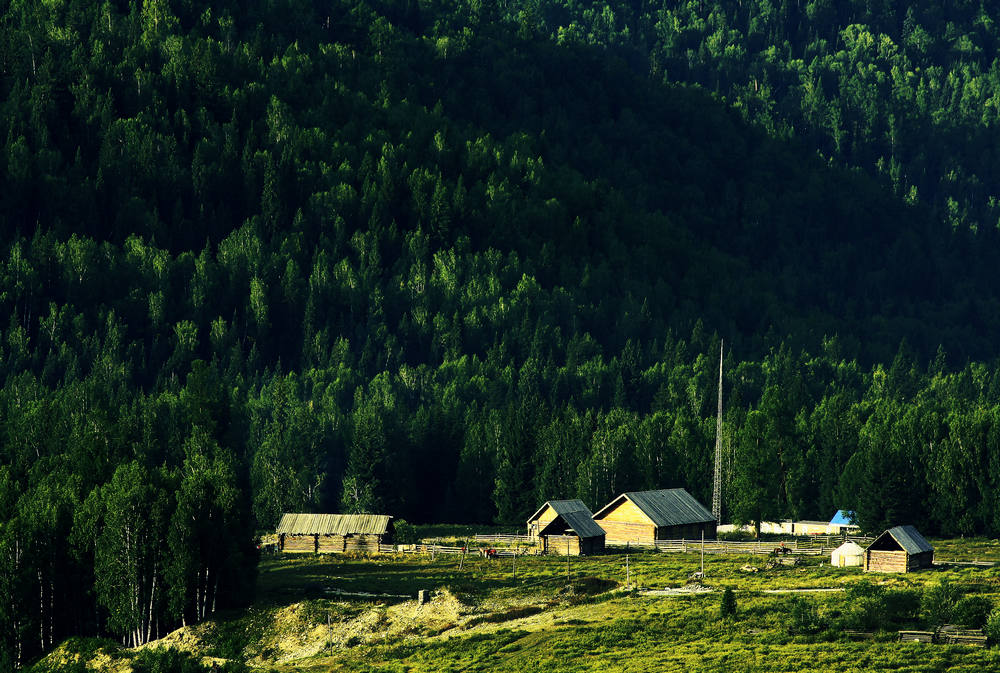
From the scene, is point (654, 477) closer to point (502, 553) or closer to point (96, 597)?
point (502, 553)

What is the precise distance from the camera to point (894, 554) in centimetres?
10512

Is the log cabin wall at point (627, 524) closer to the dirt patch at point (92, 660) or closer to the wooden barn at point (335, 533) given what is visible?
the wooden barn at point (335, 533)

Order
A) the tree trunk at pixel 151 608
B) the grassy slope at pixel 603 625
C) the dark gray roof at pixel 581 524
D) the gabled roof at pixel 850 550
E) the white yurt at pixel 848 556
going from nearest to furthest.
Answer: the grassy slope at pixel 603 625, the tree trunk at pixel 151 608, the white yurt at pixel 848 556, the gabled roof at pixel 850 550, the dark gray roof at pixel 581 524

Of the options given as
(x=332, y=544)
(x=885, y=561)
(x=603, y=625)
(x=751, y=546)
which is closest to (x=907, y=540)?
(x=885, y=561)

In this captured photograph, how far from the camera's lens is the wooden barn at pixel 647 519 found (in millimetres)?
133875

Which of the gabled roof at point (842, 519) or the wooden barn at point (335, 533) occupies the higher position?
the gabled roof at point (842, 519)

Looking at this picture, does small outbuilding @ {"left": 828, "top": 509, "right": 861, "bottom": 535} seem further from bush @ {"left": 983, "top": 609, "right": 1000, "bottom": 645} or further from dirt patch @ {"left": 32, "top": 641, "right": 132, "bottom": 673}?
dirt patch @ {"left": 32, "top": 641, "right": 132, "bottom": 673}

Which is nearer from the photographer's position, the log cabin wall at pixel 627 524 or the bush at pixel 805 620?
the bush at pixel 805 620

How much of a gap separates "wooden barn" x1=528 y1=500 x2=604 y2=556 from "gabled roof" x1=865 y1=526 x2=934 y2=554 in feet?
85.8

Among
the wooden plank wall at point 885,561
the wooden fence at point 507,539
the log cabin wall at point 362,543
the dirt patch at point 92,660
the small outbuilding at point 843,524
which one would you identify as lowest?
the dirt patch at point 92,660

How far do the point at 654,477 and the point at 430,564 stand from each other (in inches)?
1484

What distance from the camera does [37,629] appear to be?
94.9 m

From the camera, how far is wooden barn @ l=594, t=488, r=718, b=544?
133875 mm

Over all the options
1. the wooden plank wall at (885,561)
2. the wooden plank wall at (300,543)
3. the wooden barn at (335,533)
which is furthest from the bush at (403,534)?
the wooden plank wall at (885,561)
